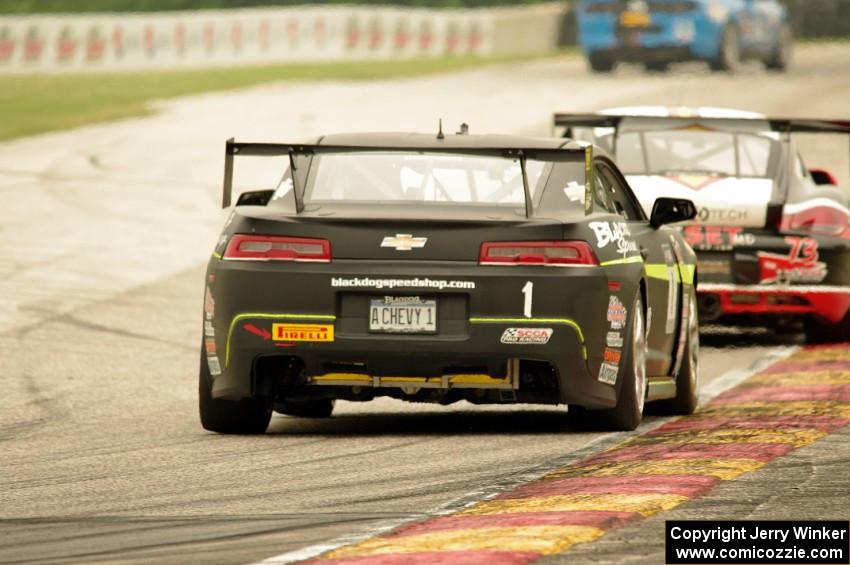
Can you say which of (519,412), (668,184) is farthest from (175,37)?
(519,412)

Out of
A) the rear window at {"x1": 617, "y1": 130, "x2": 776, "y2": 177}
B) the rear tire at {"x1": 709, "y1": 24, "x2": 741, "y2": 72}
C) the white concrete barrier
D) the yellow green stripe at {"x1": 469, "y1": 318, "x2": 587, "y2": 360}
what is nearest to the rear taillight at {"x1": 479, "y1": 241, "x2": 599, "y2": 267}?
the yellow green stripe at {"x1": 469, "y1": 318, "x2": 587, "y2": 360}

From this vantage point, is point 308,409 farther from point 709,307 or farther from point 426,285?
point 709,307

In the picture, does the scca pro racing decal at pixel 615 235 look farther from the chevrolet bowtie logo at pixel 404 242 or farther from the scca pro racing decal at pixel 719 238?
the scca pro racing decal at pixel 719 238

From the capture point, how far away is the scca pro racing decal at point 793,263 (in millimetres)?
14430

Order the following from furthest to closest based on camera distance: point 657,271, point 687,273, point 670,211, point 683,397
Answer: point 687,273
point 683,397
point 670,211
point 657,271

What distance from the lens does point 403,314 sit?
9.38 m

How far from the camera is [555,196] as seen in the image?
9711mm

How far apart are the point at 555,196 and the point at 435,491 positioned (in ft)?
7.26

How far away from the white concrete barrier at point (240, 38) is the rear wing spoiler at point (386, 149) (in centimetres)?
3503

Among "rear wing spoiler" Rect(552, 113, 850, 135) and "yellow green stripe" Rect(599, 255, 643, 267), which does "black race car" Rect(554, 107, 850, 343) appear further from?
"yellow green stripe" Rect(599, 255, 643, 267)

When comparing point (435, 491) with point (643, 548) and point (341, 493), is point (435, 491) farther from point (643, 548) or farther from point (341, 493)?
point (643, 548)

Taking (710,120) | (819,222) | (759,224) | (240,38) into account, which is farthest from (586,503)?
(240,38)

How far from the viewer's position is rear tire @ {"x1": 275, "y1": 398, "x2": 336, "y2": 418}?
10.9 meters

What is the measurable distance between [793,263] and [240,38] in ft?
109
